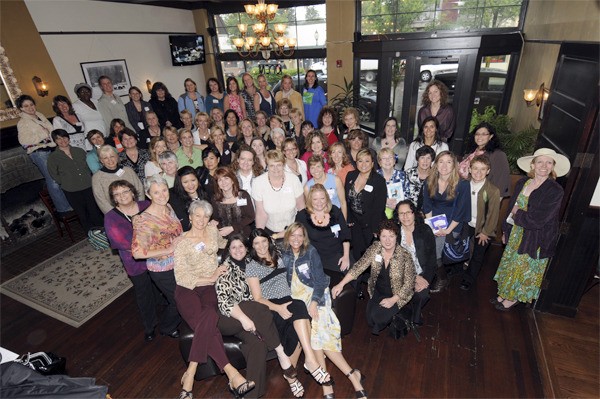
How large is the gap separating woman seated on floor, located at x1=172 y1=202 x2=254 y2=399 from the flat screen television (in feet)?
28.7

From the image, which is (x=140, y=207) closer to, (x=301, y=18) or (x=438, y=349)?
(x=438, y=349)

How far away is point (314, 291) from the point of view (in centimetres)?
298

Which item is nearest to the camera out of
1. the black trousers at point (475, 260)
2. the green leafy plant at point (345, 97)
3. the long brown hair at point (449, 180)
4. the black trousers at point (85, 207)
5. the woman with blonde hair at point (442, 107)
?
the long brown hair at point (449, 180)

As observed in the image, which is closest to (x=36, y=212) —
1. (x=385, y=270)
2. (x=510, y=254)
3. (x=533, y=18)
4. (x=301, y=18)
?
(x=385, y=270)

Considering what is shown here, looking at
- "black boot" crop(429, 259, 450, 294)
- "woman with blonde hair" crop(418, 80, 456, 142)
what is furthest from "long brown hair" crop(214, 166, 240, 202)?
"woman with blonde hair" crop(418, 80, 456, 142)

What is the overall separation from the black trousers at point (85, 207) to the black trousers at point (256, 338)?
147 inches

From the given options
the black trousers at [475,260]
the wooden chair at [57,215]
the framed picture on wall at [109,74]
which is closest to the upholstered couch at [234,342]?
the black trousers at [475,260]

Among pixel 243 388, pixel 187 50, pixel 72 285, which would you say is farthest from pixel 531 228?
pixel 187 50

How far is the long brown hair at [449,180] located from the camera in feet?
11.0

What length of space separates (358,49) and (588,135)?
6828mm

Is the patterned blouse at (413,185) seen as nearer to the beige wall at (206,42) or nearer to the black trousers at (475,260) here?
the black trousers at (475,260)

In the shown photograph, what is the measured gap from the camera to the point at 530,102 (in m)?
6.00

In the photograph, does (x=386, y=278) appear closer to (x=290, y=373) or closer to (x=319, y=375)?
(x=319, y=375)

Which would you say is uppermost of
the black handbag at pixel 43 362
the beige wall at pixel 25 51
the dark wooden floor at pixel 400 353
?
the beige wall at pixel 25 51
